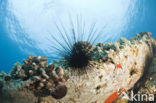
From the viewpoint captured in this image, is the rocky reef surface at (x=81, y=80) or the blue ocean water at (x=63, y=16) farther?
the blue ocean water at (x=63, y=16)

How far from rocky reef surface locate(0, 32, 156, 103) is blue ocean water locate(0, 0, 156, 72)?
27.1 meters

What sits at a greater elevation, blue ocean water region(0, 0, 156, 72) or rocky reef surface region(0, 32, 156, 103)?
blue ocean water region(0, 0, 156, 72)

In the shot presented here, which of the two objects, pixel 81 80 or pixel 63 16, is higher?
pixel 63 16

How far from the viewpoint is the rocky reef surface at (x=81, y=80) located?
2730mm

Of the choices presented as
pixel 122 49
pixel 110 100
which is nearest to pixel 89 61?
pixel 122 49

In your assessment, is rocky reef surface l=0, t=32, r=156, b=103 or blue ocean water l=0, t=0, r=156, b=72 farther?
blue ocean water l=0, t=0, r=156, b=72

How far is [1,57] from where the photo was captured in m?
55.8

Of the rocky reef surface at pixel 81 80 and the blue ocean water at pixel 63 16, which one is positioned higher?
the blue ocean water at pixel 63 16

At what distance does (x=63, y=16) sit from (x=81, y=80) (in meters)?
35.2

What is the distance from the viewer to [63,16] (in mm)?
35906

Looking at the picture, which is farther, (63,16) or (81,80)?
(63,16)

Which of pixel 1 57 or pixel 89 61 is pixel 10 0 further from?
pixel 1 57

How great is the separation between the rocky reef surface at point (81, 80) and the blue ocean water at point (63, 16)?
1069 inches

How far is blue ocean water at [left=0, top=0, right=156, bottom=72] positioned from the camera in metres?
31.1
